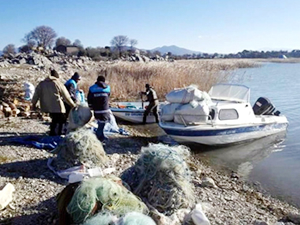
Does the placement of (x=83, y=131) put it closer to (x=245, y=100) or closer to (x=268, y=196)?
(x=268, y=196)

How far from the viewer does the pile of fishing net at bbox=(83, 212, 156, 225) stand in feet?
12.7

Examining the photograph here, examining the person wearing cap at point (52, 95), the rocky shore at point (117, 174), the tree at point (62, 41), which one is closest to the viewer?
the rocky shore at point (117, 174)

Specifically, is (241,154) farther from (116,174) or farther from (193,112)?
(116,174)

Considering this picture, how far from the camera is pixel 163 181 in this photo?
5508 mm

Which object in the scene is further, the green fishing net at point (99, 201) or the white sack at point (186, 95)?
the white sack at point (186, 95)

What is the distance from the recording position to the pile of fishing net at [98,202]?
171 inches

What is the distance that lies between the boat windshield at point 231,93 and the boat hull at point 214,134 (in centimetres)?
127

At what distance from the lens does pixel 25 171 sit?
24.1 feet

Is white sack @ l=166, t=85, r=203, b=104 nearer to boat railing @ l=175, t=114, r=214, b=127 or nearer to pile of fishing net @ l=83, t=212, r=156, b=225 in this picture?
boat railing @ l=175, t=114, r=214, b=127

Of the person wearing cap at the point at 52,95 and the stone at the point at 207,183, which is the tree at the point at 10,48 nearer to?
the person wearing cap at the point at 52,95

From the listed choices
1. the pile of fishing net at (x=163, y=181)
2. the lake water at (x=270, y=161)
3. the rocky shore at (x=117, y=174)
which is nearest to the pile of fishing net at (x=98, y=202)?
the pile of fishing net at (x=163, y=181)

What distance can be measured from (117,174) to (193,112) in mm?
4469

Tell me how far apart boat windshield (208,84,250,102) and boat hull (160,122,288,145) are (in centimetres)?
127

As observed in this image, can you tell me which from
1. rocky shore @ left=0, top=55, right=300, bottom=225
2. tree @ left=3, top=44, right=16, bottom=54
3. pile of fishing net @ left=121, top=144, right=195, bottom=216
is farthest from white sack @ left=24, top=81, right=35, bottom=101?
tree @ left=3, top=44, right=16, bottom=54
